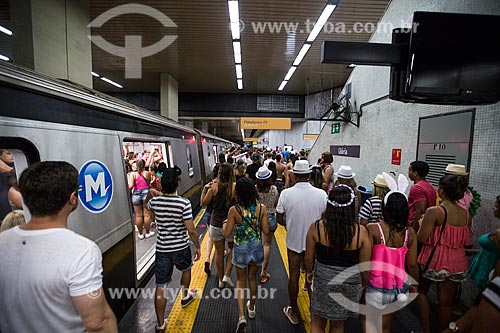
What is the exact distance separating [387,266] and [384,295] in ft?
0.85

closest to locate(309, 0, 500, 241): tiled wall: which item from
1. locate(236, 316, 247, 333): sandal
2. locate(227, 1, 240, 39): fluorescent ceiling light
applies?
locate(236, 316, 247, 333): sandal

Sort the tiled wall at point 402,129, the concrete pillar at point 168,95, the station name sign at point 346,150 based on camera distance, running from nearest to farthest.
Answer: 1. the tiled wall at point 402,129
2. the station name sign at point 346,150
3. the concrete pillar at point 168,95

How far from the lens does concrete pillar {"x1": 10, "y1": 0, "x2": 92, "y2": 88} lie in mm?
4855

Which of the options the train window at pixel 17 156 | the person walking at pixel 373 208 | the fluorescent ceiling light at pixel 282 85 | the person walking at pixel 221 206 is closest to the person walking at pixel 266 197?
the person walking at pixel 221 206

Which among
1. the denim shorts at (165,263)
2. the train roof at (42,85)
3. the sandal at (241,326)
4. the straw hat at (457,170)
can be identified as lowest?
the sandal at (241,326)

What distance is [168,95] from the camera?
13141 mm

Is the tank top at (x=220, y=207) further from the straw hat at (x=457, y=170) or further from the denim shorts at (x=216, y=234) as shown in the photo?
the straw hat at (x=457, y=170)

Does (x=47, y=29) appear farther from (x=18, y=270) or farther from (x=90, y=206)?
(x=18, y=270)

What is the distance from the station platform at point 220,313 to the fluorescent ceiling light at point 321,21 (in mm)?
7075

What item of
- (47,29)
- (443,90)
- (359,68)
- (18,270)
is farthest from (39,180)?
(359,68)

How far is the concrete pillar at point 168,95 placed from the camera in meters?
13.1

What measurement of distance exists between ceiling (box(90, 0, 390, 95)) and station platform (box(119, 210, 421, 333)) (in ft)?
22.2

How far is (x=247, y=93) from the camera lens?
1725 cm

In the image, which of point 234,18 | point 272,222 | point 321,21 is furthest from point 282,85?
point 272,222
